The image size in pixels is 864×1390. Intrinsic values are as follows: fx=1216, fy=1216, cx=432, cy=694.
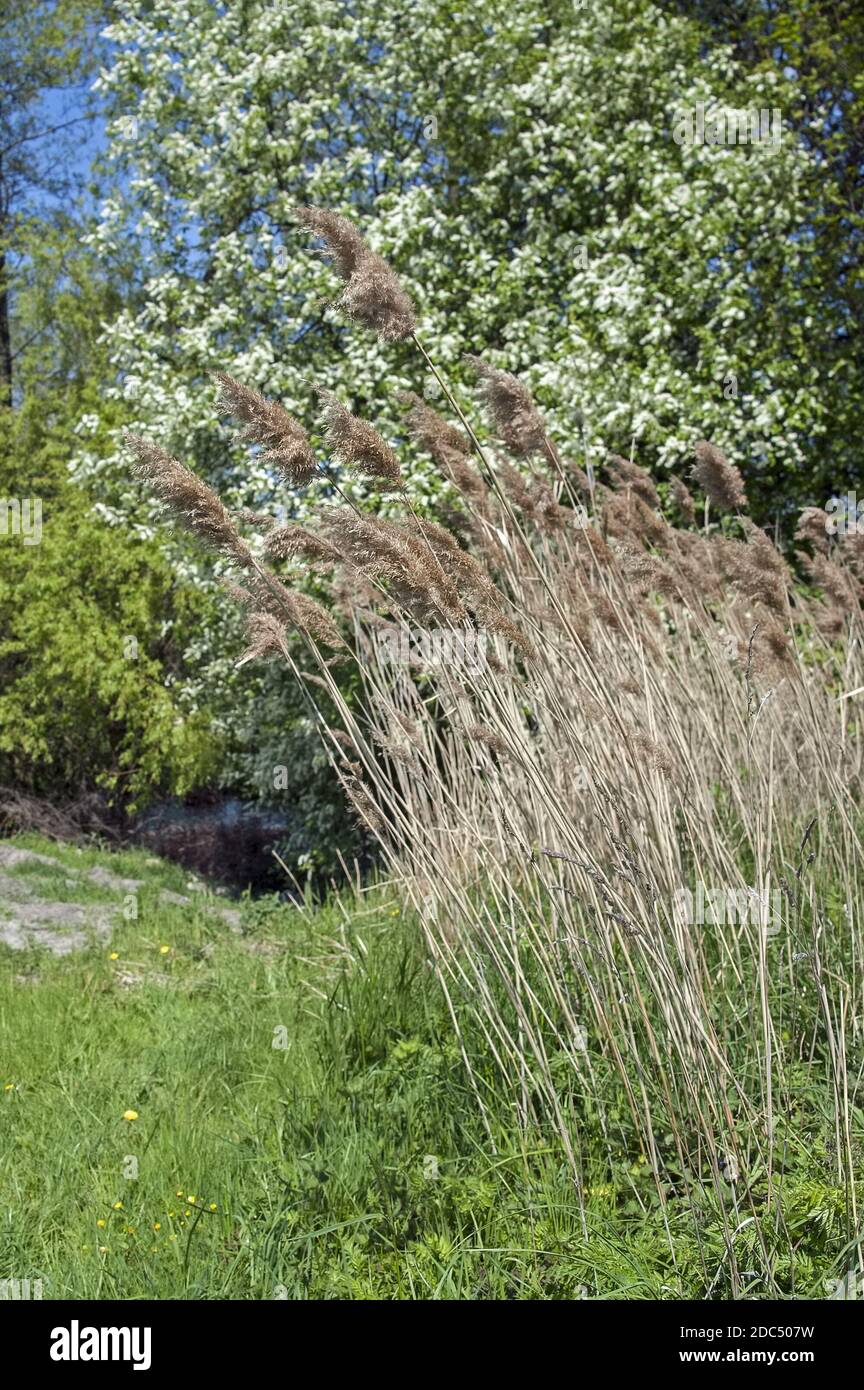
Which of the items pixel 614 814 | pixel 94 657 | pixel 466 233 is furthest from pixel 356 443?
pixel 94 657

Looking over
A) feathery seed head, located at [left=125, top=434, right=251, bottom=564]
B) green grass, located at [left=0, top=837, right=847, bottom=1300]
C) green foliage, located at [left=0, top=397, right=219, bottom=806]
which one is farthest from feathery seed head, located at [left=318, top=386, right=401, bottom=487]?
green foliage, located at [left=0, top=397, right=219, bottom=806]

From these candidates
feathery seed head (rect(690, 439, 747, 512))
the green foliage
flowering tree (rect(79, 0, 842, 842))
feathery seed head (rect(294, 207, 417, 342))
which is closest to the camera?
Result: feathery seed head (rect(294, 207, 417, 342))

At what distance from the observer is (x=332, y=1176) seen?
9.23 feet

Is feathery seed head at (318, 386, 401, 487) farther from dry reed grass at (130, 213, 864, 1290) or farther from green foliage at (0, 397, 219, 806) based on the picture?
green foliage at (0, 397, 219, 806)

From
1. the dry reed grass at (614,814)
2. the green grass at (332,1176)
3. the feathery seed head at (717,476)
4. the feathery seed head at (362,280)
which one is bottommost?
the green grass at (332,1176)

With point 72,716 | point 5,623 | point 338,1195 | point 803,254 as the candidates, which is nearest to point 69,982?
point 338,1195

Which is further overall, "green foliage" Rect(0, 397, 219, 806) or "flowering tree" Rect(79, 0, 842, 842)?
"green foliage" Rect(0, 397, 219, 806)

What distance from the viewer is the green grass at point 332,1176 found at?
94.9 inches

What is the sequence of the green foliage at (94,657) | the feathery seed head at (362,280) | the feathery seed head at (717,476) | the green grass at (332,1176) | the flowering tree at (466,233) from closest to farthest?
the green grass at (332,1176), the feathery seed head at (362,280), the feathery seed head at (717,476), the flowering tree at (466,233), the green foliage at (94,657)

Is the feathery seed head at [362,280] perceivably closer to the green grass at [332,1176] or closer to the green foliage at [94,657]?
the green grass at [332,1176]

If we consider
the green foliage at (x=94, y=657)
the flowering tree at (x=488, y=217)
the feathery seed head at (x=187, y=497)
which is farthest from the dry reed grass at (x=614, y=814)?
the green foliage at (x=94, y=657)

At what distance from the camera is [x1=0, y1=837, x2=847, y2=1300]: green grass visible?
241 cm

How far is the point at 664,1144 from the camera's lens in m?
2.63
